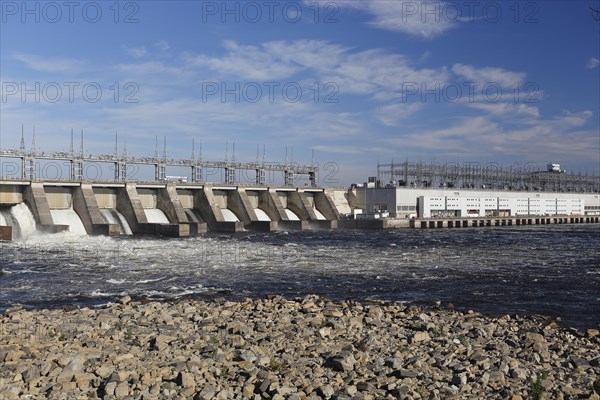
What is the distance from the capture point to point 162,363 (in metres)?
12.5

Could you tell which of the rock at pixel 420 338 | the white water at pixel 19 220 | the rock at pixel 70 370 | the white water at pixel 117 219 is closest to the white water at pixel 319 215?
the white water at pixel 117 219

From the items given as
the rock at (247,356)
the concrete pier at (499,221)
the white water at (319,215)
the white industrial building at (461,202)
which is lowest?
the rock at (247,356)

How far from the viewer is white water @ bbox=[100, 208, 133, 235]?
5662 centimetres

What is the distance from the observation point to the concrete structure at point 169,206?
53.0 meters

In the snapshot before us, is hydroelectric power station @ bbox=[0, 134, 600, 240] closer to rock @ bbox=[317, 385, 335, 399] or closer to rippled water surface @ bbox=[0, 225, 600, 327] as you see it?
rippled water surface @ bbox=[0, 225, 600, 327]

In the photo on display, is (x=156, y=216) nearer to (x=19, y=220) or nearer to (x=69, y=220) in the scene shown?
(x=69, y=220)

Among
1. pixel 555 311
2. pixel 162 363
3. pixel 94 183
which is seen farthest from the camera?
pixel 94 183

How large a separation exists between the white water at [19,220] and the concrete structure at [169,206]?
26.0 inches

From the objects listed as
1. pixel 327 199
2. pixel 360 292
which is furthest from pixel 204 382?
pixel 327 199

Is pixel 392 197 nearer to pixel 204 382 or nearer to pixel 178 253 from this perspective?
pixel 178 253

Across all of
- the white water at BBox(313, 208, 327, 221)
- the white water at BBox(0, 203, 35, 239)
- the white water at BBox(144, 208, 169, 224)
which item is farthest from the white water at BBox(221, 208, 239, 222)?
the white water at BBox(0, 203, 35, 239)

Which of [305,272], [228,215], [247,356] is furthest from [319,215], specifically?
[247,356]

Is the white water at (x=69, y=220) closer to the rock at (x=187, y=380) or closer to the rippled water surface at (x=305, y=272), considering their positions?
the rippled water surface at (x=305, y=272)

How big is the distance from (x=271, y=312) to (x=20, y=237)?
126 ft
